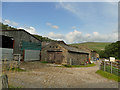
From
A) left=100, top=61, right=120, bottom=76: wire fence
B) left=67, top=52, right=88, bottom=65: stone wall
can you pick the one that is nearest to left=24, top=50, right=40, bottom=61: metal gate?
left=67, top=52, right=88, bottom=65: stone wall

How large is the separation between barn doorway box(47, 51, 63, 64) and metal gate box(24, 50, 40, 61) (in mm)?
4504

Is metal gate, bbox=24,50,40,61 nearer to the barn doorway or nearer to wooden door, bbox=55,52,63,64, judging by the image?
the barn doorway

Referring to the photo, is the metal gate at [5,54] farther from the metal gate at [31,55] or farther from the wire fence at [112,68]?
the wire fence at [112,68]

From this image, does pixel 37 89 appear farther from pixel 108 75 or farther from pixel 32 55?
pixel 32 55

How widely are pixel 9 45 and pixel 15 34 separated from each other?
2835mm

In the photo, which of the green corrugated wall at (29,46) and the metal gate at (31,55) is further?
the green corrugated wall at (29,46)

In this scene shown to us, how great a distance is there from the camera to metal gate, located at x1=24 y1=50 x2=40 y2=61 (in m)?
20.7

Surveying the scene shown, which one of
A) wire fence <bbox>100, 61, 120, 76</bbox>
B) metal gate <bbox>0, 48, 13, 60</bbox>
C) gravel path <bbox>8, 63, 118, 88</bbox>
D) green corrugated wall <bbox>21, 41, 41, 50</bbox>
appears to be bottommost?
gravel path <bbox>8, 63, 118, 88</bbox>

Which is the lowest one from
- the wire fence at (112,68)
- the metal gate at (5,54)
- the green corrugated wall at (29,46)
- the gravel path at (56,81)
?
the gravel path at (56,81)

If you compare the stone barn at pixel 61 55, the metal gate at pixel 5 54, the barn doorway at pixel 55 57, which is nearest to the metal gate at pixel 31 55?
the stone barn at pixel 61 55

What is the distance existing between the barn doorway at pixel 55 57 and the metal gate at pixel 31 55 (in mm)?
4504

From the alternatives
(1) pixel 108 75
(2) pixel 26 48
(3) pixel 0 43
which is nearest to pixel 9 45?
(3) pixel 0 43

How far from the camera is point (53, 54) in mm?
19391

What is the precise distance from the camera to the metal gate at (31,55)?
20688mm
